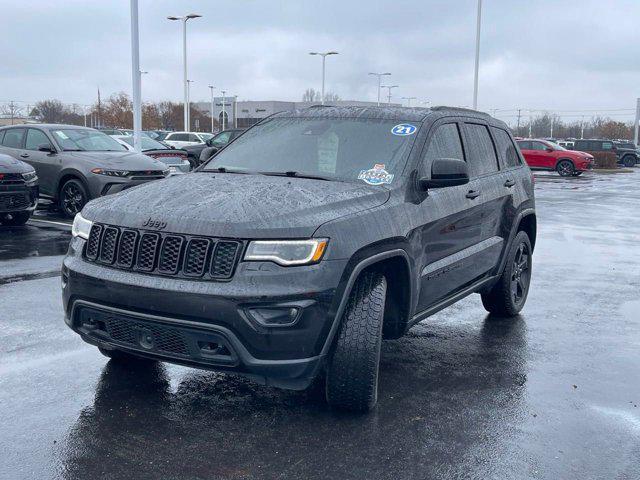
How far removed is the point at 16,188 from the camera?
1126 centimetres

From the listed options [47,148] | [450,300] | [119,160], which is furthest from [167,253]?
[47,148]

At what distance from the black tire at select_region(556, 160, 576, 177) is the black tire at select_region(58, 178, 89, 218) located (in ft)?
90.0

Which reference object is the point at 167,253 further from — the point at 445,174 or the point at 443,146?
the point at 443,146

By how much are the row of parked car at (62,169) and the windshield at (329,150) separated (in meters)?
6.88

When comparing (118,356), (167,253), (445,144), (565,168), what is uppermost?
(445,144)

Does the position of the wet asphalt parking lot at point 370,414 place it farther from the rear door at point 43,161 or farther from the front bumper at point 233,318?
the rear door at point 43,161

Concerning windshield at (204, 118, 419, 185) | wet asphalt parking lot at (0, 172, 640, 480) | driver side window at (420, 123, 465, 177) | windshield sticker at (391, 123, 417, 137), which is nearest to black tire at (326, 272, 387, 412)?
wet asphalt parking lot at (0, 172, 640, 480)

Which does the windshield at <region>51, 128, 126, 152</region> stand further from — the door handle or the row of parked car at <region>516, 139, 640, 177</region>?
the row of parked car at <region>516, 139, 640, 177</region>

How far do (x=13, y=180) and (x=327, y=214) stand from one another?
340 inches

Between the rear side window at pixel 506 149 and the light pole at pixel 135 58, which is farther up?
the light pole at pixel 135 58

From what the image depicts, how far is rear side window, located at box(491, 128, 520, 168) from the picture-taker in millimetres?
6527

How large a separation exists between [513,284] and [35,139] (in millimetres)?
10068

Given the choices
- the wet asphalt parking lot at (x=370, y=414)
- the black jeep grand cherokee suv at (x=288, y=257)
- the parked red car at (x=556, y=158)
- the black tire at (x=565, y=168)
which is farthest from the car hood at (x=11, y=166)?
the black tire at (x=565, y=168)

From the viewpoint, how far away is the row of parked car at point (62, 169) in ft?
37.2
